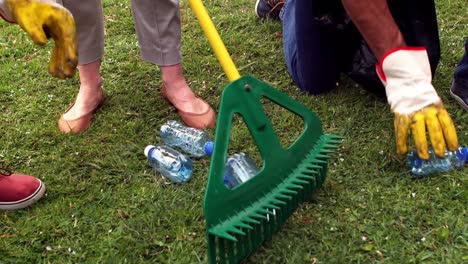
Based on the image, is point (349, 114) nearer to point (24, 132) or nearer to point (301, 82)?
point (301, 82)

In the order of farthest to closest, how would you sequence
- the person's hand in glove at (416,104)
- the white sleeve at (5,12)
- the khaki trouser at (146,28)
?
the khaki trouser at (146,28)
the person's hand in glove at (416,104)
the white sleeve at (5,12)

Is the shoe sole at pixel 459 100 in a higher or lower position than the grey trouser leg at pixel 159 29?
lower

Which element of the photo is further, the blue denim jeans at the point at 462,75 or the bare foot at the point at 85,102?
the bare foot at the point at 85,102

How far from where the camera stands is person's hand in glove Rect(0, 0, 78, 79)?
169cm

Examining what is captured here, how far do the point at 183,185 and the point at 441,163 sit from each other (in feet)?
2.82

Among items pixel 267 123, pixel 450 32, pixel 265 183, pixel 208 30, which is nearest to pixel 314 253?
pixel 265 183

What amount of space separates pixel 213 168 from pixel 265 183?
20cm

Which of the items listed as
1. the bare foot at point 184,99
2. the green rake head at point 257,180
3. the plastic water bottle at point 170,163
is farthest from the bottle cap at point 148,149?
the green rake head at point 257,180

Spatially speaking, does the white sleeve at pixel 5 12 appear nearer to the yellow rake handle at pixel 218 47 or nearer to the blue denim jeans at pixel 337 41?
the yellow rake handle at pixel 218 47

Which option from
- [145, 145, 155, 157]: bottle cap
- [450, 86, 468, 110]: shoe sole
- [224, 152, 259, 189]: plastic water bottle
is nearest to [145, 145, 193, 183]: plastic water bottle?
[145, 145, 155, 157]: bottle cap

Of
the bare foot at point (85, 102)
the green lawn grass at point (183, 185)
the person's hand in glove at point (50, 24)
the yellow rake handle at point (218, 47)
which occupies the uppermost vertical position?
the person's hand in glove at point (50, 24)

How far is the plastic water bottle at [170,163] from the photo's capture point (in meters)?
2.14

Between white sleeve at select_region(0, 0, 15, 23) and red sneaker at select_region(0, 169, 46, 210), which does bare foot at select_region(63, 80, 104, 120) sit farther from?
white sleeve at select_region(0, 0, 15, 23)

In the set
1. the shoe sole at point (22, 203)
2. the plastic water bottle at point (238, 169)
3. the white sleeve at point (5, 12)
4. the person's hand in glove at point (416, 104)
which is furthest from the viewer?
A: the shoe sole at point (22, 203)
